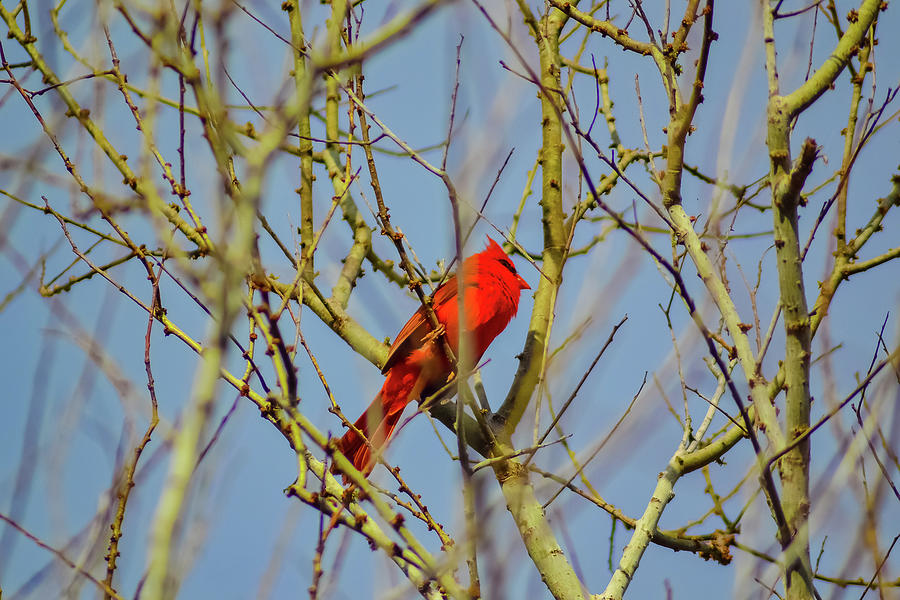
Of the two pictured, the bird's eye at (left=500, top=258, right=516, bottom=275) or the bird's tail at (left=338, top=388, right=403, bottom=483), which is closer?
the bird's tail at (left=338, top=388, right=403, bottom=483)

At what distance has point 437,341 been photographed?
14.3 ft

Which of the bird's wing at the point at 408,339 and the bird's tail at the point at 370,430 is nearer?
the bird's tail at the point at 370,430

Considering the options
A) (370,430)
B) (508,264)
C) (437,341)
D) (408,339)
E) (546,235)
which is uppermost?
(508,264)

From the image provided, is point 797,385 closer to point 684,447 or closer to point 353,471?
point 684,447

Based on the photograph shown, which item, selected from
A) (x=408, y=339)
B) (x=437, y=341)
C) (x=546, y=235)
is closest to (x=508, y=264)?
(x=546, y=235)

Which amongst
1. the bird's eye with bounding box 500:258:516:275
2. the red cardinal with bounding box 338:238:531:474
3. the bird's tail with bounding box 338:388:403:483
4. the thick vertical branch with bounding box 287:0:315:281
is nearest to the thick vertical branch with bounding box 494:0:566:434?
the red cardinal with bounding box 338:238:531:474

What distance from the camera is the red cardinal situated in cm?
462

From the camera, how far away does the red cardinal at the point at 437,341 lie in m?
4.62

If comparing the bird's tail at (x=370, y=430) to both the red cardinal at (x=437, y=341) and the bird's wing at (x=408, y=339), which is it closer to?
the red cardinal at (x=437, y=341)

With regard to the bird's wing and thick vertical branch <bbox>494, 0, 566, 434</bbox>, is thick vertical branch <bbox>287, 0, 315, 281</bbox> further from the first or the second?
thick vertical branch <bbox>494, 0, 566, 434</bbox>

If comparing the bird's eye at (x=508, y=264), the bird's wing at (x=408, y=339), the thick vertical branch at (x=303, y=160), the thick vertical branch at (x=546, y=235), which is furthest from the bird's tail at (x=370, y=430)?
the bird's eye at (x=508, y=264)

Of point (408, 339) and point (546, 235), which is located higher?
point (546, 235)

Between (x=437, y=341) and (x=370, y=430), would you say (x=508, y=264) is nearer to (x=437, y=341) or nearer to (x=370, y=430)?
(x=437, y=341)

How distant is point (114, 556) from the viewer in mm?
2432
